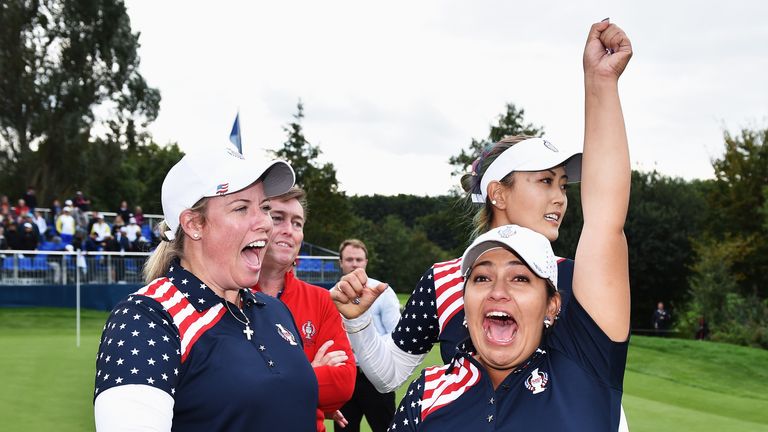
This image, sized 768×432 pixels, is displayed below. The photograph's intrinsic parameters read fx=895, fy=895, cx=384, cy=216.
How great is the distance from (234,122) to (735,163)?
93.0ft

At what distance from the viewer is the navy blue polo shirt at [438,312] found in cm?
345

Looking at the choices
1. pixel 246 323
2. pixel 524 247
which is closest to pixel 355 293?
pixel 246 323

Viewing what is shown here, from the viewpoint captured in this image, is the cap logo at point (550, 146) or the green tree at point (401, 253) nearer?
the cap logo at point (550, 146)

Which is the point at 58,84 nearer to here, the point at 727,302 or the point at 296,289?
the point at 727,302

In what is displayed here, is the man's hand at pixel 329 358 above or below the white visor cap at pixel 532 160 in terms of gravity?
below

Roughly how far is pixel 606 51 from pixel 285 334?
150 centimetres

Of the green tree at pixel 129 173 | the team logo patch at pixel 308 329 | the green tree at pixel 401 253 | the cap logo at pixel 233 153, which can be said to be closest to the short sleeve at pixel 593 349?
the cap logo at pixel 233 153

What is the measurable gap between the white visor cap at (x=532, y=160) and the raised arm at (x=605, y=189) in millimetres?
1055

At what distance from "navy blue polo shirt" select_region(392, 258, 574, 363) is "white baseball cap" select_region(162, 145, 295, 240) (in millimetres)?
897

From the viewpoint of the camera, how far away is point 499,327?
Result: 267 cm

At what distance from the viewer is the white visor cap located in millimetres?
→ 3713

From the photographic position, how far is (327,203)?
52.1m

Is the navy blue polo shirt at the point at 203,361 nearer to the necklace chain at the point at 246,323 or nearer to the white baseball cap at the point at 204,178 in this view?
the necklace chain at the point at 246,323

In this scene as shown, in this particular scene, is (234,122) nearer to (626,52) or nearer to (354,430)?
(354,430)
